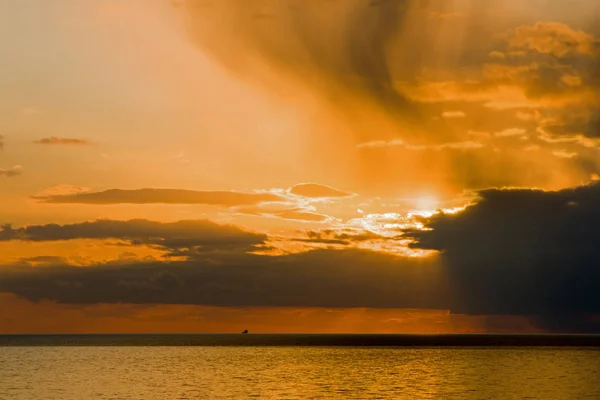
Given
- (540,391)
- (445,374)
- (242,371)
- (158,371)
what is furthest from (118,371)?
(540,391)

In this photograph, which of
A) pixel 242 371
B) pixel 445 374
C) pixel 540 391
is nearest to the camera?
pixel 540 391

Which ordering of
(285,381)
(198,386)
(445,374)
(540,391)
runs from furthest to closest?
(445,374)
(285,381)
(198,386)
(540,391)

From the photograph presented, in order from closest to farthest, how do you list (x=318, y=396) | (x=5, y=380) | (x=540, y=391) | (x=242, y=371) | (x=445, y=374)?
(x=318, y=396)
(x=540, y=391)
(x=5, y=380)
(x=445, y=374)
(x=242, y=371)

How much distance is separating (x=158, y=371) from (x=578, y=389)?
2791 inches

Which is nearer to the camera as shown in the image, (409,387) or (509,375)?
(409,387)

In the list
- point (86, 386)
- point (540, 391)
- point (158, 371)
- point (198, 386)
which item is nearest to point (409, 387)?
point (540, 391)

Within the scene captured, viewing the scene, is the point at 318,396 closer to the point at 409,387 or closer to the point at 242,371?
the point at 409,387

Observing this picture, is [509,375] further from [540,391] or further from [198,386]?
[198,386]

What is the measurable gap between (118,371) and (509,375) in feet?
211

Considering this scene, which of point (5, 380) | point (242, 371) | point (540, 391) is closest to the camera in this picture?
point (540, 391)

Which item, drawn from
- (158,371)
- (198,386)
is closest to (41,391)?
(198,386)

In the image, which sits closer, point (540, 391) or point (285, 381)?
point (540, 391)

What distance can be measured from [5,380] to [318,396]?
55253mm

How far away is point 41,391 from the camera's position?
106m
